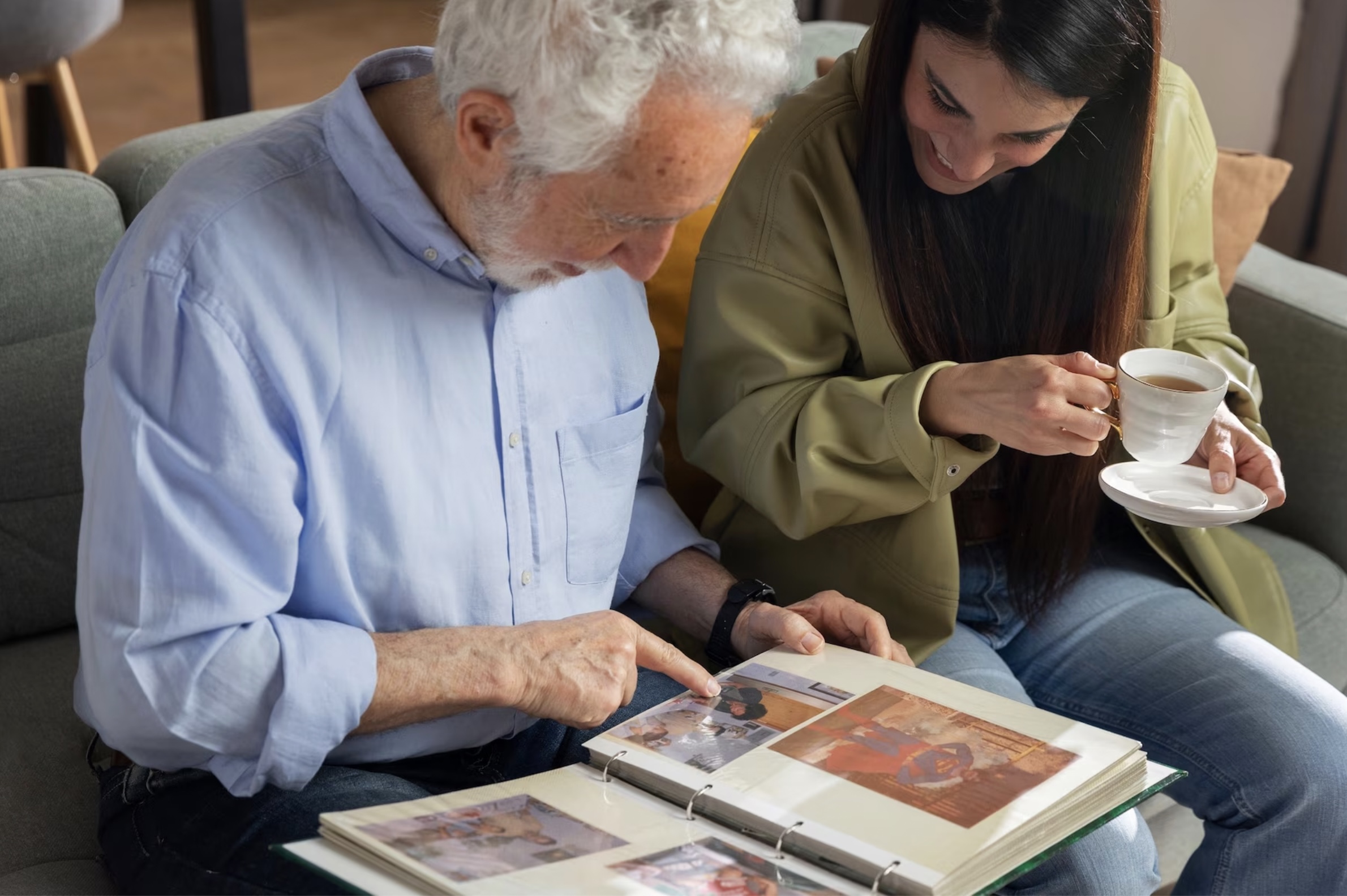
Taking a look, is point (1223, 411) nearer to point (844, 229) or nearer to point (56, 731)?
point (844, 229)

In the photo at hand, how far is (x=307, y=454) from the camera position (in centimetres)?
108

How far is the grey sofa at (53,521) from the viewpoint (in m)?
1.33

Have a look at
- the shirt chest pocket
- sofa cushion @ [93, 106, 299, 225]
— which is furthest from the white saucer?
sofa cushion @ [93, 106, 299, 225]

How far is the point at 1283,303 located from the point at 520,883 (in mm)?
1548

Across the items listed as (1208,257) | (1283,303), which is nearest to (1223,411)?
(1208,257)

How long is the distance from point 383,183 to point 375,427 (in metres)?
0.20

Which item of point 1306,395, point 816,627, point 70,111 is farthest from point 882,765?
point 70,111

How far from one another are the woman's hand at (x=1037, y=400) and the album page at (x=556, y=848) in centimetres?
50

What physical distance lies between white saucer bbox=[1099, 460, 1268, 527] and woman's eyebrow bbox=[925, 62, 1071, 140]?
13.2 inches

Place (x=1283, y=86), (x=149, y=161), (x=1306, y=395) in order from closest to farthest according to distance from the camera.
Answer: (x=149, y=161)
(x=1306, y=395)
(x=1283, y=86)

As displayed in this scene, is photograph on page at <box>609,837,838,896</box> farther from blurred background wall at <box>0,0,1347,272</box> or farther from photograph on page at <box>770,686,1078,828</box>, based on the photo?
blurred background wall at <box>0,0,1347,272</box>

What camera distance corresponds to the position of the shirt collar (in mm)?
→ 1122

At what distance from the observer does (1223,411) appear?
1517mm

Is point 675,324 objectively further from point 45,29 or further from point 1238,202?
point 45,29
